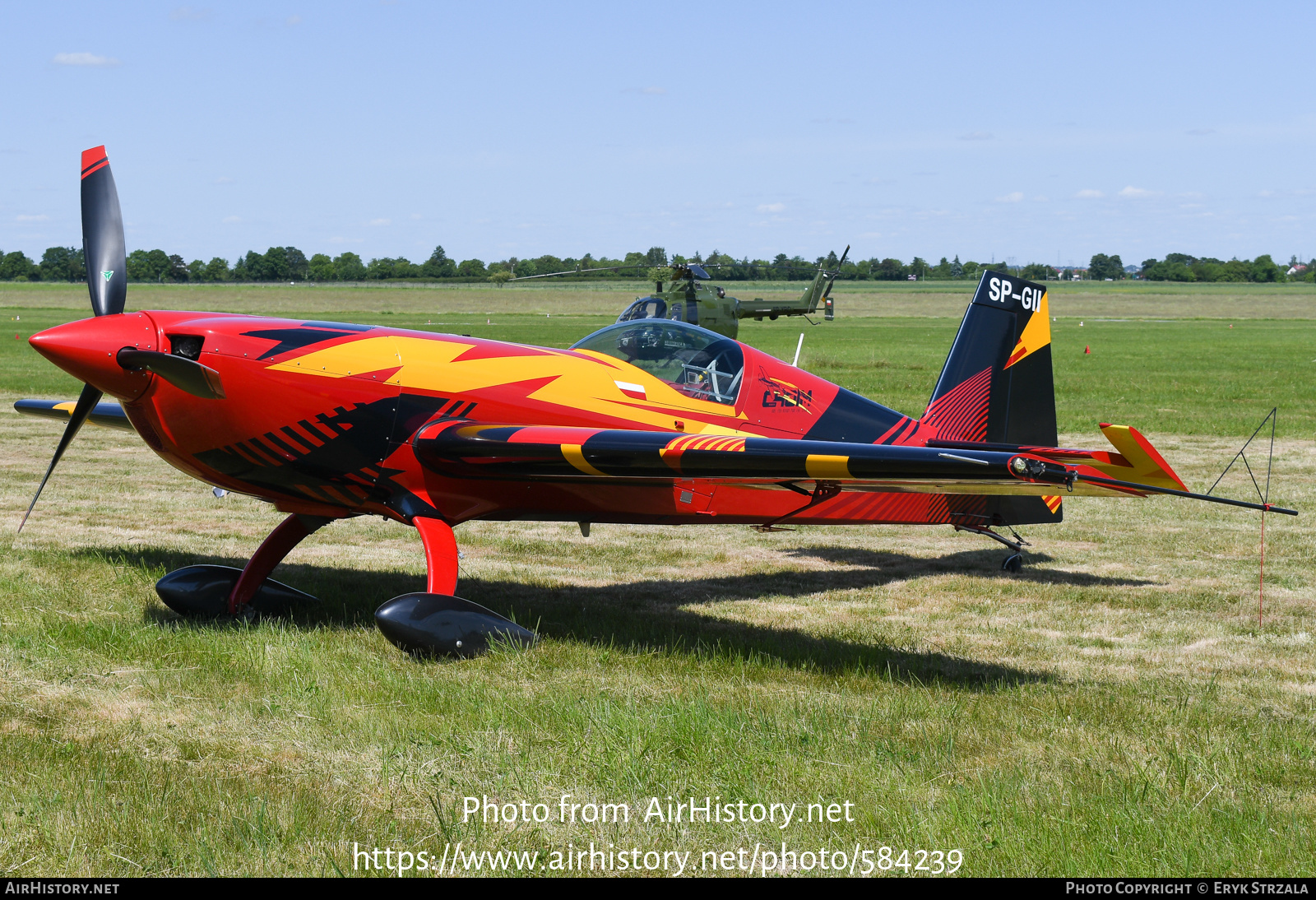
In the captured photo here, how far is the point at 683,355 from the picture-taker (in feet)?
26.6

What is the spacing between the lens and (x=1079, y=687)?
20.6 feet

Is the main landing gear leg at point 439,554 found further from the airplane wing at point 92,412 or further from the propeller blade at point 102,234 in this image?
the airplane wing at point 92,412

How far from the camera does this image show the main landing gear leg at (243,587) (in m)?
7.75

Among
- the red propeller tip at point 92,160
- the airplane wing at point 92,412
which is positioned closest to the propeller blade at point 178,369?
the red propeller tip at point 92,160

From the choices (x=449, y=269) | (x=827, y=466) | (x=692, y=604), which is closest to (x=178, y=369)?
(x=827, y=466)

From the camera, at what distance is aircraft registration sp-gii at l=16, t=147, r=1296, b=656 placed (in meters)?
6.27

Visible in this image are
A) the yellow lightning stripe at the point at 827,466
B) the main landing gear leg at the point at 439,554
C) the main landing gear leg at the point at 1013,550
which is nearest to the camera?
the yellow lightning stripe at the point at 827,466

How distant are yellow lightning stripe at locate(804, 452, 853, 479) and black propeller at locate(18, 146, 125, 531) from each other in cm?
471

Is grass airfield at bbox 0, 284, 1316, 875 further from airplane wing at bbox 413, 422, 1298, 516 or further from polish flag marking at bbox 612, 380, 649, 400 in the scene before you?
polish flag marking at bbox 612, 380, 649, 400

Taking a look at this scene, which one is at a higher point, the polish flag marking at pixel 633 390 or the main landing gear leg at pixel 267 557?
the polish flag marking at pixel 633 390

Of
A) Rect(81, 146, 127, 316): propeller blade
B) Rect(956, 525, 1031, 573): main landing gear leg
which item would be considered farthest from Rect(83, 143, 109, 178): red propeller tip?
Rect(956, 525, 1031, 573): main landing gear leg

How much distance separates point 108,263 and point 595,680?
439 centimetres

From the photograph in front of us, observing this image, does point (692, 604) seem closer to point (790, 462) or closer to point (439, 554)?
point (439, 554)

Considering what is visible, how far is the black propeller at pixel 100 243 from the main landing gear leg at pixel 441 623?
8.63 ft
